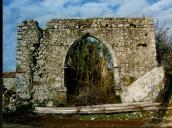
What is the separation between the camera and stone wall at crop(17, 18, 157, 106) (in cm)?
1714

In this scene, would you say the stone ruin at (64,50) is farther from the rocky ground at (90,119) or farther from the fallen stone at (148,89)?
the rocky ground at (90,119)

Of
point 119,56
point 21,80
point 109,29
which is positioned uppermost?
point 109,29

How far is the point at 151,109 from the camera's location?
43.0 feet

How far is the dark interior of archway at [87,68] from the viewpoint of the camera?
16.9m

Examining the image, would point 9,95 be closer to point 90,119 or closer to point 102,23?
point 102,23

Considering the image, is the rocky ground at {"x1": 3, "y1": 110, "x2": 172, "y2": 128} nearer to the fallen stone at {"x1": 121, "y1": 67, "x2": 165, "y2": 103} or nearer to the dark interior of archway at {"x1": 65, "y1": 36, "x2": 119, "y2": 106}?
the fallen stone at {"x1": 121, "y1": 67, "x2": 165, "y2": 103}


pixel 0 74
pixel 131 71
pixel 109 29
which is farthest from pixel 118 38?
pixel 0 74

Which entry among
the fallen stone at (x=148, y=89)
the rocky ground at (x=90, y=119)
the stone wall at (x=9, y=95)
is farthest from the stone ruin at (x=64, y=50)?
the rocky ground at (x=90, y=119)

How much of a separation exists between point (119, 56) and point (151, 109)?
460cm

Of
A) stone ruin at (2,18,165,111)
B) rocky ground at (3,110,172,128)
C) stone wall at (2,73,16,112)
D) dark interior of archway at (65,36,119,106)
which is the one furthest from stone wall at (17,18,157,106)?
rocky ground at (3,110,172,128)

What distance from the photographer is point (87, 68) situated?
677 inches

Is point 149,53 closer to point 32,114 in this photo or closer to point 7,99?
point 32,114

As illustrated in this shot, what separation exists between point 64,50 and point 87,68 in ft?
4.51

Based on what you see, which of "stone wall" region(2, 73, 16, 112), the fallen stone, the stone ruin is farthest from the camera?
the stone ruin
